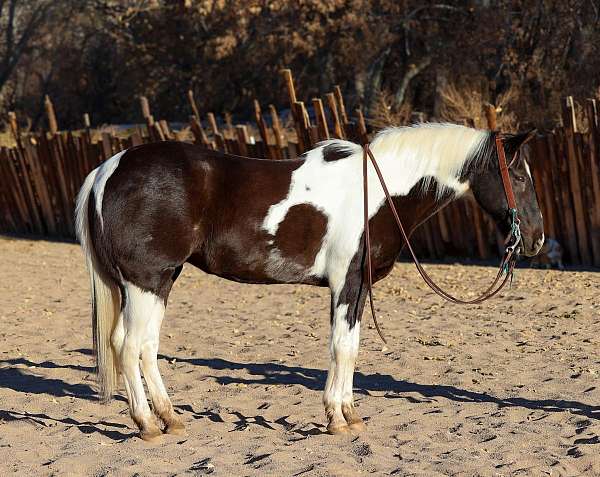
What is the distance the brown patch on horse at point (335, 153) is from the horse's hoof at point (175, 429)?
1.67 m

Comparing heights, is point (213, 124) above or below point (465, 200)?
above

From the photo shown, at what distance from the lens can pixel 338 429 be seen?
519 centimetres

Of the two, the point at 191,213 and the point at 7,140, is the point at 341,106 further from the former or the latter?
the point at 7,140

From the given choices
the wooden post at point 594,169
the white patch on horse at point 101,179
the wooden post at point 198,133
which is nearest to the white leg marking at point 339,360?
the white patch on horse at point 101,179

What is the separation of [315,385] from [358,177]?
5.66ft

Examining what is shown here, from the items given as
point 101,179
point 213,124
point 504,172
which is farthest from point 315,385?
point 213,124

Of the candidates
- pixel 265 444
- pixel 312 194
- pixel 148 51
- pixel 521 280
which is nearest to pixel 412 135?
pixel 312 194

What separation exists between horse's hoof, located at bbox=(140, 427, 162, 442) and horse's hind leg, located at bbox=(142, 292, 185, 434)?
0.41ft

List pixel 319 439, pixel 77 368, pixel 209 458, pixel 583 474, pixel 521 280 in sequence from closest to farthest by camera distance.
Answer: pixel 583 474 < pixel 209 458 < pixel 319 439 < pixel 77 368 < pixel 521 280

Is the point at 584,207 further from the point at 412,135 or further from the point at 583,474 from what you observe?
the point at 583,474

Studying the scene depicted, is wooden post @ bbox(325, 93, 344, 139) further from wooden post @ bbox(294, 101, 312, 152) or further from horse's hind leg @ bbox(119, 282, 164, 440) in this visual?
horse's hind leg @ bbox(119, 282, 164, 440)

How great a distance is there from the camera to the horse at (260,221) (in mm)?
5082

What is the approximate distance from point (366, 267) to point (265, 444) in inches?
42.7

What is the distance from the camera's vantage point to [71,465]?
4758 mm
